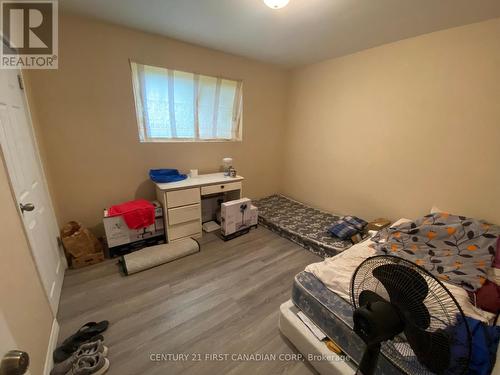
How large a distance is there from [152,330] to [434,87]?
11.2 feet

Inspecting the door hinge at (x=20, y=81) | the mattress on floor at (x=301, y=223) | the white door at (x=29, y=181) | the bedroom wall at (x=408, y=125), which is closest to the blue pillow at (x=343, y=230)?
the mattress on floor at (x=301, y=223)

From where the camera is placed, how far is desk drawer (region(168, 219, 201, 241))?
2.46 metres

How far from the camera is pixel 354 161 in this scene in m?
2.85

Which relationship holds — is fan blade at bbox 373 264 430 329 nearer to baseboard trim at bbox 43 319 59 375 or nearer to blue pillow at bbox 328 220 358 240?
blue pillow at bbox 328 220 358 240

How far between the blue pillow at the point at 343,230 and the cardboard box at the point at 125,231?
83.3 inches

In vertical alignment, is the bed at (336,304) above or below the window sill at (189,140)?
below

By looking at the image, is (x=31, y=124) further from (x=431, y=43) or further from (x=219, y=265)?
(x=431, y=43)

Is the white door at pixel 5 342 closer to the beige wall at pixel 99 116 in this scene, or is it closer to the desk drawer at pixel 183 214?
the desk drawer at pixel 183 214

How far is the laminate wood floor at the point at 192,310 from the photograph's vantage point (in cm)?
129

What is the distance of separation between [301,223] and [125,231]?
86.7 inches

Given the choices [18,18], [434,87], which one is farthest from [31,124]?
[434,87]

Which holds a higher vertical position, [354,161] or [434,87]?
[434,87]

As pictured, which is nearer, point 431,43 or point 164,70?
point 431,43

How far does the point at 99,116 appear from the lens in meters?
2.20
